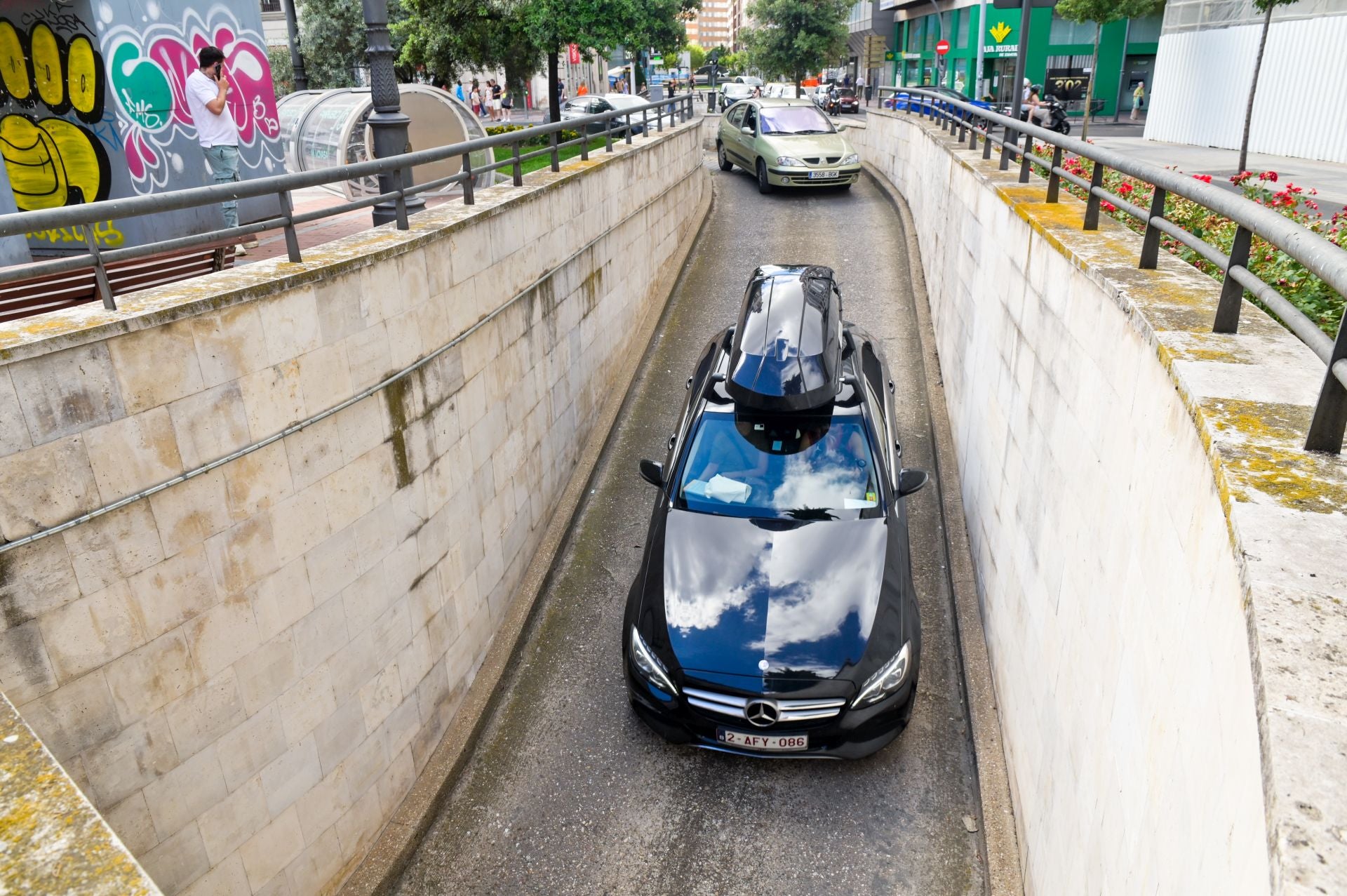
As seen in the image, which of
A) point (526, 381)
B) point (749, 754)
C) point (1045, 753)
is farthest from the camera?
point (526, 381)

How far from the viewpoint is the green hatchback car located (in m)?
17.6

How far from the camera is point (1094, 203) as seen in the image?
573cm

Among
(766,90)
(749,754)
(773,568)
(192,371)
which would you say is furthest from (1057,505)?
(766,90)

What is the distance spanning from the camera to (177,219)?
30.1 feet

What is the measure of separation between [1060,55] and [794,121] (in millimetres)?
29109

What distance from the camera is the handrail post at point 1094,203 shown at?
5.70 meters

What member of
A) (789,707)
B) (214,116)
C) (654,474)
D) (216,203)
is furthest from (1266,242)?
(214,116)

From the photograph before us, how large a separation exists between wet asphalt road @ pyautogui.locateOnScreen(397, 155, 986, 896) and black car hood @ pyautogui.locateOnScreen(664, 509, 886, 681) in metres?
1.07

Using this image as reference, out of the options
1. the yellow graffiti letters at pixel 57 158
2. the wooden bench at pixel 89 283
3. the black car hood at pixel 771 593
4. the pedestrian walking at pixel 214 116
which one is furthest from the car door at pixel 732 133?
the wooden bench at pixel 89 283

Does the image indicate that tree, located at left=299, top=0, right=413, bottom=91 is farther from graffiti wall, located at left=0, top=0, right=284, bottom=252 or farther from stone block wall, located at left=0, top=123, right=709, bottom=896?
stone block wall, located at left=0, top=123, right=709, bottom=896

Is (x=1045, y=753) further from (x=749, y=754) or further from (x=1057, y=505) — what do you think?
(x=749, y=754)

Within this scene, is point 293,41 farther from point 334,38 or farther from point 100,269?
point 334,38

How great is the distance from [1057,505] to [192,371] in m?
4.61

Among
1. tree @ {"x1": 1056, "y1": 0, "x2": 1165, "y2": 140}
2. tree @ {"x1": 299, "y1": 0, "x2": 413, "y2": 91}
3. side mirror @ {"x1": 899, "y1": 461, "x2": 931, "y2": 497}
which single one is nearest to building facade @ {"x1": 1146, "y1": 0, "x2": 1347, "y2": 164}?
tree @ {"x1": 1056, "y1": 0, "x2": 1165, "y2": 140}
